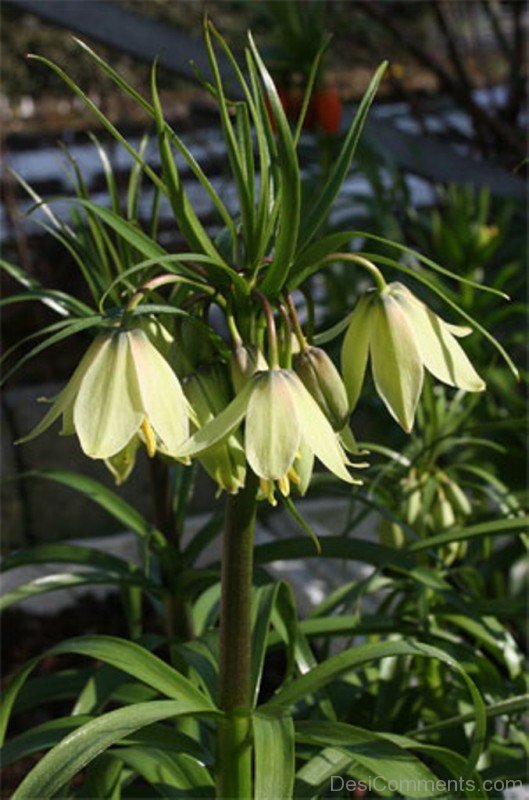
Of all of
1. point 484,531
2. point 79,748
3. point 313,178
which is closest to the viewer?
point 79,748

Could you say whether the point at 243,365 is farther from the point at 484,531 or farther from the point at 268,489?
the point at 484,531

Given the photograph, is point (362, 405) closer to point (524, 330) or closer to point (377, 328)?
point (524, 330)

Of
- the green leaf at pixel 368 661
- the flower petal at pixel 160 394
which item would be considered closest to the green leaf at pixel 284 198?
the flower petal at pixel 160 394

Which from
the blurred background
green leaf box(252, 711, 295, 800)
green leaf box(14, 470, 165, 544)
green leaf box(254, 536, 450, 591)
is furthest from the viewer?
the blurred background

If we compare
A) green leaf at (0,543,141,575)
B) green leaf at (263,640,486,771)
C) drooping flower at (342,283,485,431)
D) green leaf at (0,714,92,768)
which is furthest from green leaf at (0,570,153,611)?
drooping flower at (342,283,485,431)

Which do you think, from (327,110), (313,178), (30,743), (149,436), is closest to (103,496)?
(30,743)

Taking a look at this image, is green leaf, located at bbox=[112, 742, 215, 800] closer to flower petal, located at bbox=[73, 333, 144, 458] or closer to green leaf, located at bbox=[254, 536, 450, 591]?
green leaf, located at bbox=[254, 536, 450, 591]

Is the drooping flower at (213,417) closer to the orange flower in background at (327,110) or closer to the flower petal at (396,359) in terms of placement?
the flower petal at (396,359)
